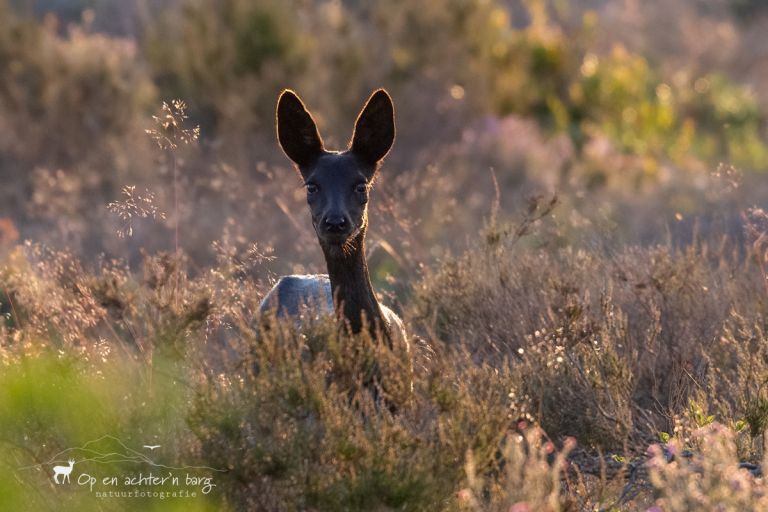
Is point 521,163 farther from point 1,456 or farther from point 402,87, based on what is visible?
point 1,456

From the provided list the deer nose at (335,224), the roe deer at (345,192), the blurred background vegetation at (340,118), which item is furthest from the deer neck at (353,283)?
the blurred background vegetation at (340,118)

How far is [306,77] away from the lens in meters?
15.4

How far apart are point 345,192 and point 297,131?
0.57 meters

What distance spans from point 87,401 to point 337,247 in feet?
5.19

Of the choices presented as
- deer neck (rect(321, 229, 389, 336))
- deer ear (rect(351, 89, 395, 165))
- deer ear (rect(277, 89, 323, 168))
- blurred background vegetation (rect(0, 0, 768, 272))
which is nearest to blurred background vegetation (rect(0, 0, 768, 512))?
blurred background vegetation (rect(0, 0, 768, 272))

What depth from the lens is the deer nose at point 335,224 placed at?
19.6 ft

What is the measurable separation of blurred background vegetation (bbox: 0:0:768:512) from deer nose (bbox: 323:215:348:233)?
619mm

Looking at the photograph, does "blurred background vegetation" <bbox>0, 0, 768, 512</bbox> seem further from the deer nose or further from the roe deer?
the deer nose

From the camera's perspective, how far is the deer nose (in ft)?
19.6

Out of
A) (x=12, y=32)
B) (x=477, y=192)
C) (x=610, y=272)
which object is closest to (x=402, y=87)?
(x=477, y=192)

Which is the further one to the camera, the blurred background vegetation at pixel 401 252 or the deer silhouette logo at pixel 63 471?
the deer silhouette logo at pixel 63 471

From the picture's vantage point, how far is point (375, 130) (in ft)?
21.8

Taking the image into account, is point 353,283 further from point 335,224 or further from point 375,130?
point 375,130

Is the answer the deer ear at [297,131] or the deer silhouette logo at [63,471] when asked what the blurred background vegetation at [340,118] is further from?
the deer silhouette logo at [63,471]
